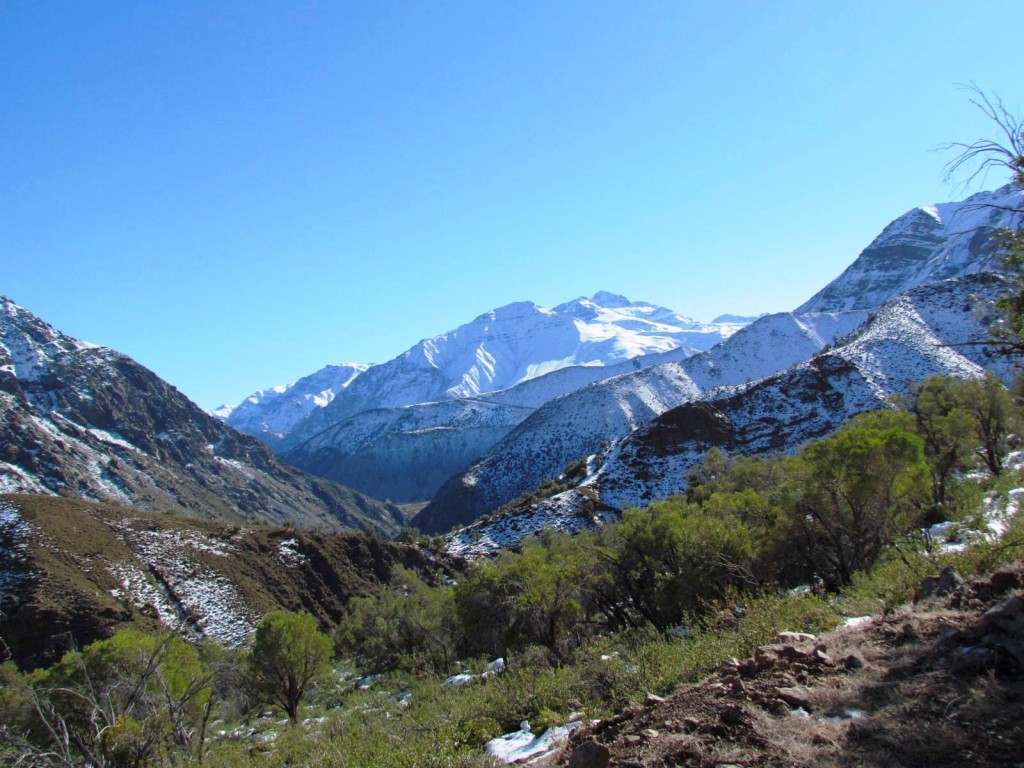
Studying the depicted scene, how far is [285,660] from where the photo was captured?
103ft

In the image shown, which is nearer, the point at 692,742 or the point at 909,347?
the point at 692,742

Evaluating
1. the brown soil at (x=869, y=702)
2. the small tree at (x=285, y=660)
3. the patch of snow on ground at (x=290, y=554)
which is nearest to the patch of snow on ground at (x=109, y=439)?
the patch of snow on ground at (x=290, y=554)

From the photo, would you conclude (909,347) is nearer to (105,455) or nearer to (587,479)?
(587,479)

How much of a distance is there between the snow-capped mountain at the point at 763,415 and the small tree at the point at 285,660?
132 ft

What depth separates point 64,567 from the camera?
196 ft

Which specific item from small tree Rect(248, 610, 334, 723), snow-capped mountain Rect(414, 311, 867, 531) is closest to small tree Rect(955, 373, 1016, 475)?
small tree Rect(248, 610, 334, 723)

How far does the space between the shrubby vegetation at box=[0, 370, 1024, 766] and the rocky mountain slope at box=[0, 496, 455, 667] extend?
58.3 feet

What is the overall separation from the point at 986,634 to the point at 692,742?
9.82ft

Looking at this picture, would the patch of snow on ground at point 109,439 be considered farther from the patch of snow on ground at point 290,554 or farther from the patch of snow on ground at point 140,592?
the patch of snow on ground at point 140,592

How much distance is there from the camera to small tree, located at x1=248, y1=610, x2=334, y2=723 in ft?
103

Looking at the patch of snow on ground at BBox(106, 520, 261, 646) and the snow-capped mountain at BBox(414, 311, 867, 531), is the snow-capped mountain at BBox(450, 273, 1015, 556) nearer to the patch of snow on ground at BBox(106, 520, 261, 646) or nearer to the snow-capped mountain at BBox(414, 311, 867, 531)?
the patch of snow on ground at BBox(106, 520, 261, 646)

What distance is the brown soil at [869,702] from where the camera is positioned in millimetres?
4508

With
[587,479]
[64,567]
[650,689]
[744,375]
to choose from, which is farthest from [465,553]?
[744,375]

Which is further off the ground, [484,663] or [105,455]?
[105,455]
